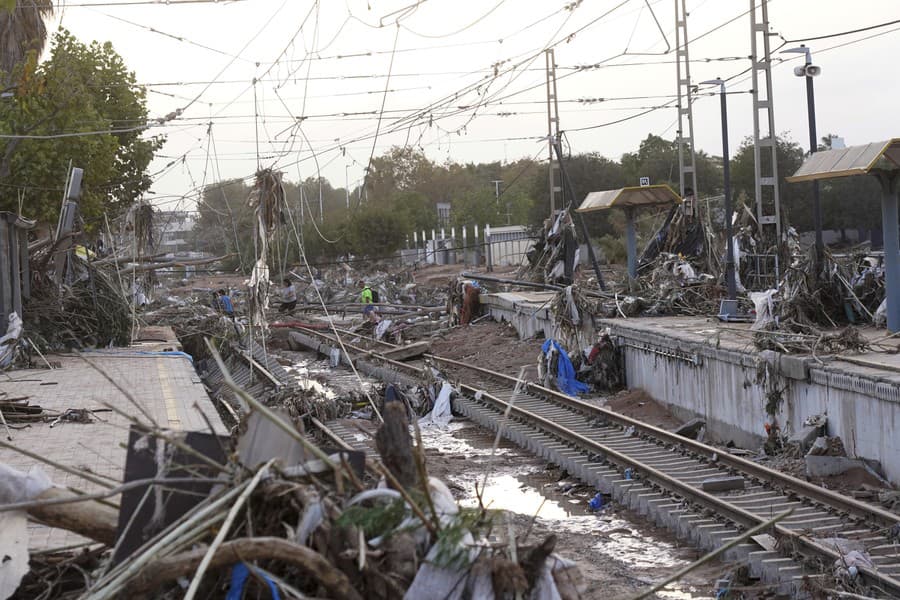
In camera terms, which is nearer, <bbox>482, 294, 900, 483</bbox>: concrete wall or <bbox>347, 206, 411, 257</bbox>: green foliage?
<bbox>482, 294, 900, 483</bbox>: concrete wall

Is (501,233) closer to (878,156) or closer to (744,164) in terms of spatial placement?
(744,164)

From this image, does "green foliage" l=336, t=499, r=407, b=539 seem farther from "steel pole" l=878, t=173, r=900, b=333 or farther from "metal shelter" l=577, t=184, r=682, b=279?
"metal shelter" l=577, t=184, r=682, b=279

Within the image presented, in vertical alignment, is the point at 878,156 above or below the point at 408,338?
above

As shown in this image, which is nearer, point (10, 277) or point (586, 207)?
point (10, 277)

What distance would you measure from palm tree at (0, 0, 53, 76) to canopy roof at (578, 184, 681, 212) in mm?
16718

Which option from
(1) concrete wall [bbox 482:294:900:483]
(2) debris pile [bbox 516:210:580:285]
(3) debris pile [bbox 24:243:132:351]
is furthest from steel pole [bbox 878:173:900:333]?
(3) debris pile [bbox 24:243:132:351]

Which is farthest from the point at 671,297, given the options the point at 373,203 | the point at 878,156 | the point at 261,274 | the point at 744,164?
the point at 373,203

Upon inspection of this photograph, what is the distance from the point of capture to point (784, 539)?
9078 millimetres

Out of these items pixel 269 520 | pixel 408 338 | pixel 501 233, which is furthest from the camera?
pixel 501 233

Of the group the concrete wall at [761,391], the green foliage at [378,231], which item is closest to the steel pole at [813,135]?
the concrete wall at [761,391]

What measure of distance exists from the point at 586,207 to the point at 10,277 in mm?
14283

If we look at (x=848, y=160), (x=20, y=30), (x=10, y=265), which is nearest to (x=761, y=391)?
(x=848, y=160)

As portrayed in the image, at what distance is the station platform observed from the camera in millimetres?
9859

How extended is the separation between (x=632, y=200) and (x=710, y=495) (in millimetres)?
15723
